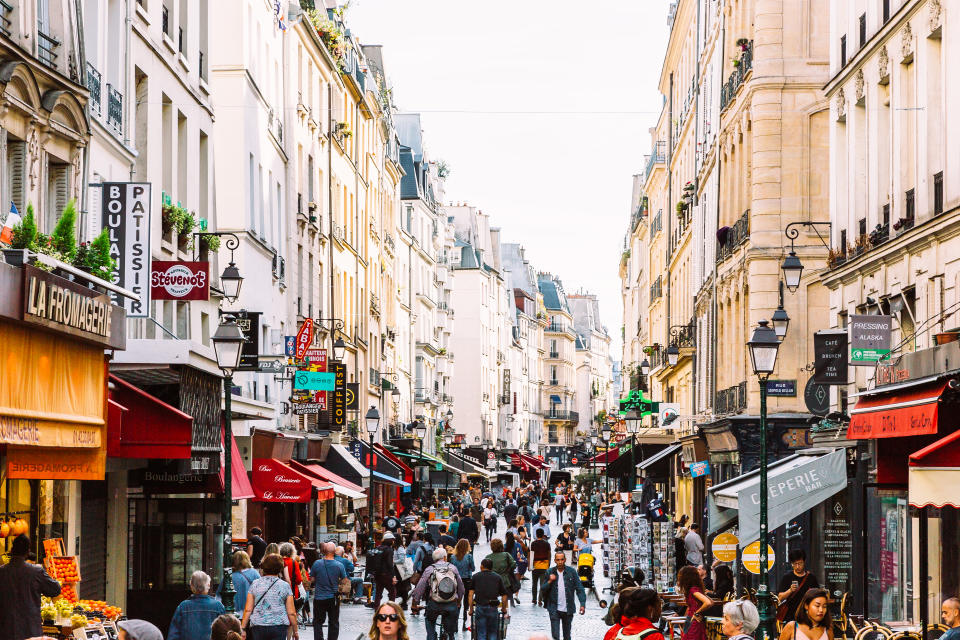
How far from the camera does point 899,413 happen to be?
16.2m

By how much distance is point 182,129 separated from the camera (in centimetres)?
2686

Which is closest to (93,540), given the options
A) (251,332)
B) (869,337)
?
(251,332)

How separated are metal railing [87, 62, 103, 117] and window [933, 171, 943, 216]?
36.5 ft

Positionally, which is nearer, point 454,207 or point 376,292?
point 376,292

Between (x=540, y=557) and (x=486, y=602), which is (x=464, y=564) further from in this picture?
(x=540, y=557)

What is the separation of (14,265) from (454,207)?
103 m

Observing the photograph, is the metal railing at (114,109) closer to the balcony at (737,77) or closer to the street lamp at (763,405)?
the street lamp at (763,405)

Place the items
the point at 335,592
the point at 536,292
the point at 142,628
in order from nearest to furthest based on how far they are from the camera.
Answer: the point at 142,628, the point at 335,592, the point at 536,292

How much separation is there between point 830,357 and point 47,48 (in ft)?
41.5

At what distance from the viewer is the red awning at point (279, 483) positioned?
3156 cm

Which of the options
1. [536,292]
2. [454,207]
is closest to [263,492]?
[454,207]

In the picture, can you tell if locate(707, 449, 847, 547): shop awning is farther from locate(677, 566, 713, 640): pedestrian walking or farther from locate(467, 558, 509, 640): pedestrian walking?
locate(677, 566, 713, 640): pedestrian walking

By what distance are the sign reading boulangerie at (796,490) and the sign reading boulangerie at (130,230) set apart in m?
8.70

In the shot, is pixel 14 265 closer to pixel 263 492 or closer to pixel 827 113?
pixel 263 492
